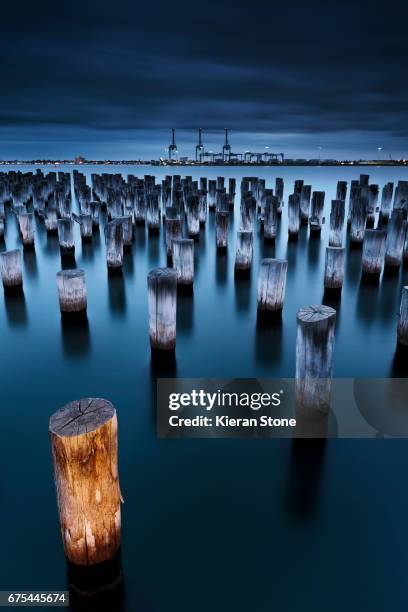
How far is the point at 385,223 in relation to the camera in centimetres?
1474

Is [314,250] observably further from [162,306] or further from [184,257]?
[162,306]

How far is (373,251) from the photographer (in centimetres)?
773

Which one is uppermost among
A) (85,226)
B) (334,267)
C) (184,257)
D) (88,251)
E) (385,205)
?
(385,205)

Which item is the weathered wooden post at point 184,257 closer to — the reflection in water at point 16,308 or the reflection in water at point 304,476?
the reflection in water at point 16,308

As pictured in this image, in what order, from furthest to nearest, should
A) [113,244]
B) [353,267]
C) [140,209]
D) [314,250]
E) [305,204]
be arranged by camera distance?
[305,204] < [140,209] < [314,250] < [353,267] < [113,244]

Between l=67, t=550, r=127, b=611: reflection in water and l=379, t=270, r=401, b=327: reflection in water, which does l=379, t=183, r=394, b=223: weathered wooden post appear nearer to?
l=379, t=270, r=401, b=327: reflection in water

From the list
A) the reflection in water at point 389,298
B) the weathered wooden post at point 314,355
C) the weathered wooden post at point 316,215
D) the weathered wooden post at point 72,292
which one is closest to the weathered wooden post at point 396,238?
the reflection in water at point 389,298

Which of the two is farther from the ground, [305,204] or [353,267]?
[305,204]

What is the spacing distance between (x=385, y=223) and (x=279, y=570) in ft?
45.7

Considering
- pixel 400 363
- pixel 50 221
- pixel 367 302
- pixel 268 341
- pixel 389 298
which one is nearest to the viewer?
pixel 400 363

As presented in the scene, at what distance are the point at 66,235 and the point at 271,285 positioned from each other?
546 cm

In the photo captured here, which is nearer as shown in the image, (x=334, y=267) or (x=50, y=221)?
(x=334, y=267)

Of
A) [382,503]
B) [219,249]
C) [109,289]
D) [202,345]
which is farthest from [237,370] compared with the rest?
[219,249]

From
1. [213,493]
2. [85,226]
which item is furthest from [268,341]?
[85,226]
